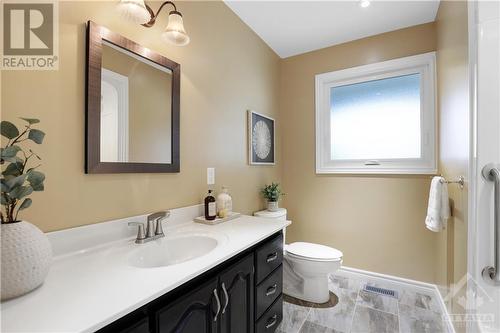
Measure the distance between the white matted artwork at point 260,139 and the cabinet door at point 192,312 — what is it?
1357mm

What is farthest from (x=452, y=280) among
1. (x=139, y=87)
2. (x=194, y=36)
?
(x=194, y=36)

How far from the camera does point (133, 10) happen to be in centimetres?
100

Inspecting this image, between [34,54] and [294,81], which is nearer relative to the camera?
[34,54]

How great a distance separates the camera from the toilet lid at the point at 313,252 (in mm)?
1825

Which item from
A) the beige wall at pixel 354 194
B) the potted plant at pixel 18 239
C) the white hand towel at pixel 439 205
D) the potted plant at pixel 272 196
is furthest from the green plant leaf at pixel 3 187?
the beige wall at pixel 354 194

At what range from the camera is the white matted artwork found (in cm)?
213

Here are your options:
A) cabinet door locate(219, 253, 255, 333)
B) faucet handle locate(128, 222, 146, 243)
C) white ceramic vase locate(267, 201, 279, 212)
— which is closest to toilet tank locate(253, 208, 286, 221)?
white ceramic vase locate(267, 201, 279, 212)

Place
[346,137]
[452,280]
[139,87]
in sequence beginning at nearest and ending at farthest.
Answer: [139,87]
[452,280]
[346,137]

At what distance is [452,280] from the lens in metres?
1.45

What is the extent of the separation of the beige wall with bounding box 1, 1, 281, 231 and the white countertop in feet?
0.59

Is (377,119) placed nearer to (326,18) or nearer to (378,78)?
(378,78)

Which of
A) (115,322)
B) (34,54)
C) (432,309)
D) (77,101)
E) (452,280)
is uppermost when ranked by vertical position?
(34,54)

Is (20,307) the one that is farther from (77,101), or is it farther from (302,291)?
(302,291)

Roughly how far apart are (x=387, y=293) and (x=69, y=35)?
282 cm
